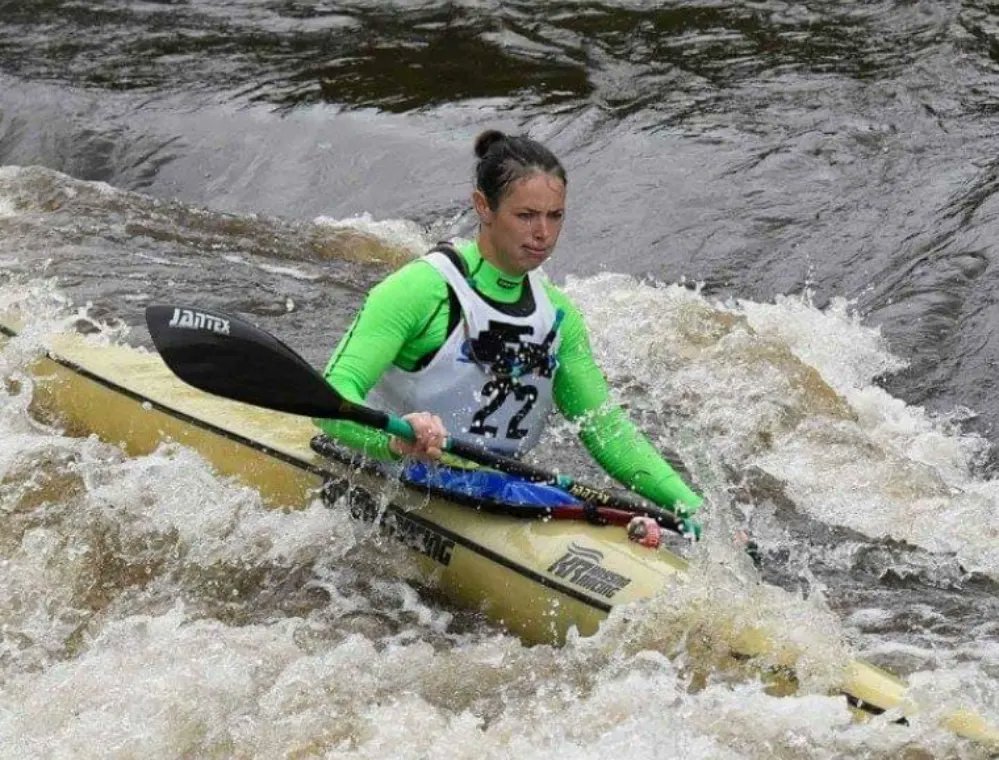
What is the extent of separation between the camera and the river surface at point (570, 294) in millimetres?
3680

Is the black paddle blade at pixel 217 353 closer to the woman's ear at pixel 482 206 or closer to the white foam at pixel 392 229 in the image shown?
the woman's ear at pixel 482 206

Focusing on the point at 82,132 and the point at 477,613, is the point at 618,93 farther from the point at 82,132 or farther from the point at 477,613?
the point at 477,613

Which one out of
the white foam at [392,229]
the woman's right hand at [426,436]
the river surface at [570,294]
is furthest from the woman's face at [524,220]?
the white foam at [392,229]

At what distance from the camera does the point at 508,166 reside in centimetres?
379

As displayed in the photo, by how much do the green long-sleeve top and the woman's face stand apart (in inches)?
4.2

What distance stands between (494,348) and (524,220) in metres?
0.38

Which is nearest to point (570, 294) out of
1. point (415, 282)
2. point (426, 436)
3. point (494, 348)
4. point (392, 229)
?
point (392, 229)

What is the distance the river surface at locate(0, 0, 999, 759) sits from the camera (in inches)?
145

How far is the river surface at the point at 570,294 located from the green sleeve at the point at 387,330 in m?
0.63

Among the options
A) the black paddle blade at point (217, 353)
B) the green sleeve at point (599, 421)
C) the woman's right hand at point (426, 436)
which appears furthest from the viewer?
the green sleeve at point (599, 421)

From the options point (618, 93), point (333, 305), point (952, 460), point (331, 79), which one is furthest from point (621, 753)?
point (331, 79)

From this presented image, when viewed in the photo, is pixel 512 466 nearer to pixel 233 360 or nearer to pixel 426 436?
pixel 426 436

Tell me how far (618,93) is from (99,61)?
3807 millimetres

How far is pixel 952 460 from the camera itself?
5836 millimetres
